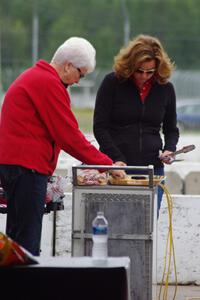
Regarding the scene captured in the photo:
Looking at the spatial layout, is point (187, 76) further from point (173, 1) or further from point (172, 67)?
point (172, 67)

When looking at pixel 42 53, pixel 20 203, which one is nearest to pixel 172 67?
pixel 20 203

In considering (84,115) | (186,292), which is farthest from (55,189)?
(84,115)

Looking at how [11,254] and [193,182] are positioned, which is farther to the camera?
[193,182]

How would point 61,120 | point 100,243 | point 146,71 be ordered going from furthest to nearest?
point 146,71
point 61,120
point 100,243

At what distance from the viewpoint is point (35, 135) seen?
620cm

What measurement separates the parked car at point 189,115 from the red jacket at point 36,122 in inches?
1471

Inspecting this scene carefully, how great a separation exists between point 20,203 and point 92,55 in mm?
1047

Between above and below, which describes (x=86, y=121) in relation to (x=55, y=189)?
above

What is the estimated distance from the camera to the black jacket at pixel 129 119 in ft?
23.2

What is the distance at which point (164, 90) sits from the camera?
7.18 metres

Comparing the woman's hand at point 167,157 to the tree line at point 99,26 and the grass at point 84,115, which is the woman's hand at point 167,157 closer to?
the grass at point 84,115

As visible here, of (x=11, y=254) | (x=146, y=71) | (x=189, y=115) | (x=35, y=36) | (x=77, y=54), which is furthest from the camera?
(x=35, y=36)

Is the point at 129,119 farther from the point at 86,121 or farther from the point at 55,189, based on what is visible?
the point at 86,121

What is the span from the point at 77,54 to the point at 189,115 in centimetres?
3820
